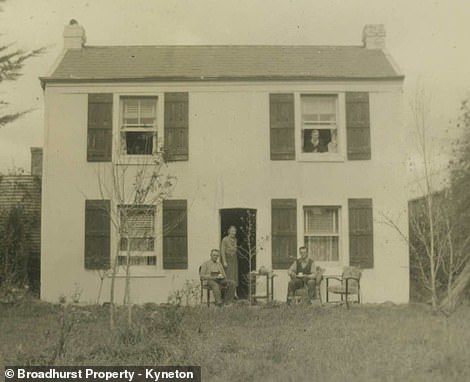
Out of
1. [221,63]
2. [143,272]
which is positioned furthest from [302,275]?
[221,63]

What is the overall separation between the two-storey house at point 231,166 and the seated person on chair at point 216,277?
0.94 meters

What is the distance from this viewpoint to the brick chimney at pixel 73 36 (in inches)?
623

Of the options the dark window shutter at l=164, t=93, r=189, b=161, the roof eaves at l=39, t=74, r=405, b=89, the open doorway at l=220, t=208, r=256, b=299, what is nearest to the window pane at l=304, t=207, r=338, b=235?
the open doorway at l=220, t=208, r=256, b=299

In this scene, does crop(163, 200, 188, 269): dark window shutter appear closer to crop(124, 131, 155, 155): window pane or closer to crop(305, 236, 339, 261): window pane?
crop(124, 131, 155, 155): window pane

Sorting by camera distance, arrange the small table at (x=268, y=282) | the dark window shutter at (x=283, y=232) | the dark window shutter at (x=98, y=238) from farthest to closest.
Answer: the dark window shutter at (x=283, y=232)
the dark window shutter at (x=98, y=238)
the small table at (x=268, y=282)

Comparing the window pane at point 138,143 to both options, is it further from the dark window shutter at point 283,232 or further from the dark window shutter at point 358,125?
the dark window shutter at point 358,125

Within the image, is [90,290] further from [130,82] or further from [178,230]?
[130,82]

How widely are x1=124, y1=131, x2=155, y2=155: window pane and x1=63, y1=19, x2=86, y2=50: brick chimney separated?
2811 mm

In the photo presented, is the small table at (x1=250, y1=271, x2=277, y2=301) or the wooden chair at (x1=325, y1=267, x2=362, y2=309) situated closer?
the wooden chair at (x1=325, y1=267, x2=362, y2=309)

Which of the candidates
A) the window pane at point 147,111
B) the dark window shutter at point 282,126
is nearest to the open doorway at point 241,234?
the dark window shutter at point 282,126

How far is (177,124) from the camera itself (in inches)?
579

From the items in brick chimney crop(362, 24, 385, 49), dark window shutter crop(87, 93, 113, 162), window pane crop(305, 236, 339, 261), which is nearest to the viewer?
dark window shutter crop(87, 93, 113, 162)

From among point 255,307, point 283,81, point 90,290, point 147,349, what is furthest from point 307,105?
point 147,349

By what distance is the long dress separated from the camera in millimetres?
13984
